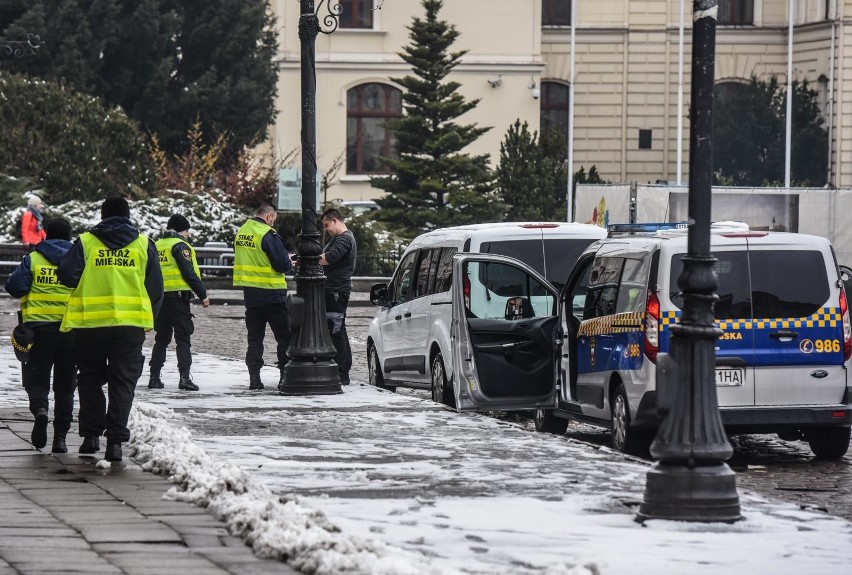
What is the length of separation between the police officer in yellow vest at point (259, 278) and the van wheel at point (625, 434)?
4.76 metres

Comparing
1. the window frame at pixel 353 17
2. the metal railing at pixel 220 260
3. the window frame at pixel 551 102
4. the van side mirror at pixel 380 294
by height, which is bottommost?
the metal railing at pixel 220 260

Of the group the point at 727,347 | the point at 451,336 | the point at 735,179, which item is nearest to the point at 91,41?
the point at 735,179

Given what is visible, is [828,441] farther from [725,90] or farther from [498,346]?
[725,90]

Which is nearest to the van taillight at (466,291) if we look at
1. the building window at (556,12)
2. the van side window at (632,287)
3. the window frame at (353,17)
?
the van side window at (632,287)

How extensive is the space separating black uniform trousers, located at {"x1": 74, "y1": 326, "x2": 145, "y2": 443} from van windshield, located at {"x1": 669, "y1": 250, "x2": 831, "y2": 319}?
404 cm

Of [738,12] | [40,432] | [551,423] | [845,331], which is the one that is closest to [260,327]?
[551,423]

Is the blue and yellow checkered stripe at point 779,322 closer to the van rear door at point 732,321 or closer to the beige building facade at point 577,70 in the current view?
the van rear door at point 732,321

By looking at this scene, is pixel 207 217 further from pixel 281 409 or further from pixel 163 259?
pixel 281 409

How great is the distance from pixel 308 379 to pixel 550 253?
2516 mm

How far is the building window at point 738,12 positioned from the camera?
2276 inches

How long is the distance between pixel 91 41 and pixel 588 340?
33.0 metres

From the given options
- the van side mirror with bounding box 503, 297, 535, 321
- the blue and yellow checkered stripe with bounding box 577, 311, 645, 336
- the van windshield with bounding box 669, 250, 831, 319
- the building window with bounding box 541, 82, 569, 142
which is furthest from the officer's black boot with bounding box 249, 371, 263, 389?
the building window with bounding box 541, 82, 569, 142

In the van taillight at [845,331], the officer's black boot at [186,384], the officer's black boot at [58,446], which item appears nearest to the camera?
the officer's black boot at [58,446]

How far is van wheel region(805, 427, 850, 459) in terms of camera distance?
501 inches
